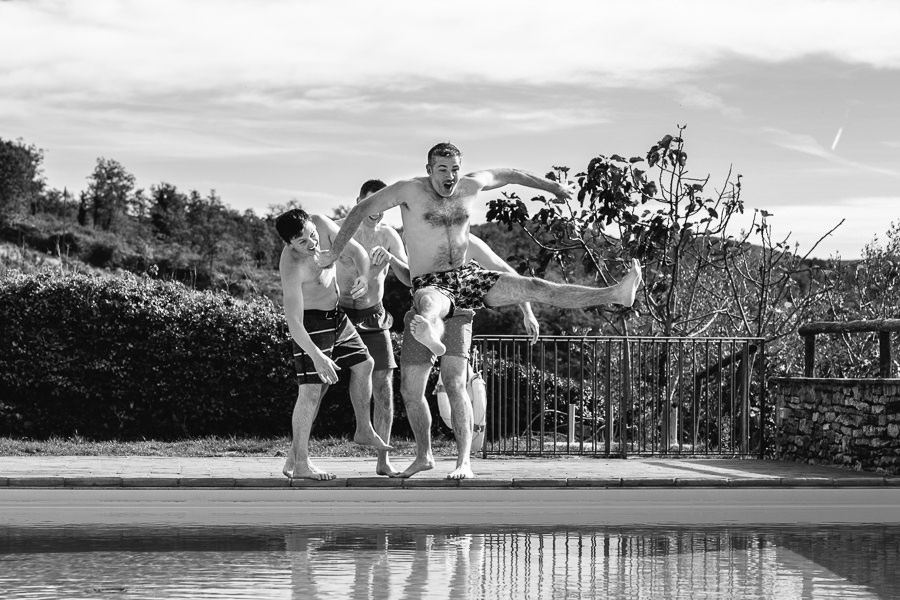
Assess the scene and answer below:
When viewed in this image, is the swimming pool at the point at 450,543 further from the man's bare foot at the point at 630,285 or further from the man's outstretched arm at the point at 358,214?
the man's outstretched arm at the point at 358,214

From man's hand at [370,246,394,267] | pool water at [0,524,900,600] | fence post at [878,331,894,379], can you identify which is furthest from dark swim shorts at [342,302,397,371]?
fence post at [878,331,894,379]

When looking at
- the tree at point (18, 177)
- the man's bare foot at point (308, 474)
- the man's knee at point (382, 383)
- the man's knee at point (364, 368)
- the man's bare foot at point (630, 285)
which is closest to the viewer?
the man's bare foot at point (630, 285)

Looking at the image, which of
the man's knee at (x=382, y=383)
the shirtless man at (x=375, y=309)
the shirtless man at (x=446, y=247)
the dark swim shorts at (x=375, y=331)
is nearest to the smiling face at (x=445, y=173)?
the shirtless man at (x=446, y=247)

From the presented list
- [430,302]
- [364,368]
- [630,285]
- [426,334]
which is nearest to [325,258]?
[430,302]

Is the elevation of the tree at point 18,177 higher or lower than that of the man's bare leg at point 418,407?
higher

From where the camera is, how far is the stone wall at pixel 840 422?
10.9 m

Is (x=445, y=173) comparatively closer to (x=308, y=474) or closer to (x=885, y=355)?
(x=308, y=474)

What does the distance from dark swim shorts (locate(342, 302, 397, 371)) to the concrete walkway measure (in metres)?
0.93

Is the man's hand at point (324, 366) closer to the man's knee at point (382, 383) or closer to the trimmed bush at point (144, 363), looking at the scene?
the man's knee at point (382, 383)

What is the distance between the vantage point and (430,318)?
8.58 m

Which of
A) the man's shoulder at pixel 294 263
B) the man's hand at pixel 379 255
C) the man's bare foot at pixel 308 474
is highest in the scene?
the man's hand at pixel 379 255

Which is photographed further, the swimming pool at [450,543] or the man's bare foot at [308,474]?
the man's bare foot at [308,474]

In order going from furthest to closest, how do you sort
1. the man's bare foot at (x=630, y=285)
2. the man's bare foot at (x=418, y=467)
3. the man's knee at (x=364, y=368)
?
the man's knee at (x=364, y=368)
the man's bare foot at (x=418, y=467)
the man's bare foot at (x=630, y=285)

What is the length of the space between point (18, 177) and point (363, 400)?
5337 cm
